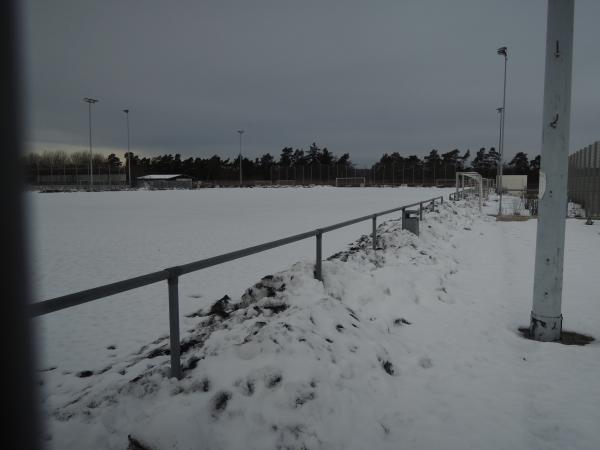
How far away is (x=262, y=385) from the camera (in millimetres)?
2891

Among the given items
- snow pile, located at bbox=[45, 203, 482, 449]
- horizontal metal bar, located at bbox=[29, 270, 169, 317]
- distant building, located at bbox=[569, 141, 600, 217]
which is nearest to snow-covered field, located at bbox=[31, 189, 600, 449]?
snow pile, located at bbox=[45, 203, 482, 449]

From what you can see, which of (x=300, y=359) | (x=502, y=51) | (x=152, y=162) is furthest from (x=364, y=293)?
(x=152, y=162)

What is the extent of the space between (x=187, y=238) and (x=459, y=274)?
23.7ft

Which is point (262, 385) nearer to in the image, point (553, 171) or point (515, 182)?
point (553, 171)

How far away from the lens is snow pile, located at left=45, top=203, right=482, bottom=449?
2.53 meters

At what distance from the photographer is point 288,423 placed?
265 cm

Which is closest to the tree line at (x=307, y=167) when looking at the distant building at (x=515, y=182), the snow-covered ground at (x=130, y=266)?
the distant building at (x=515, y=182)

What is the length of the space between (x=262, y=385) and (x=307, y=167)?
267 ft

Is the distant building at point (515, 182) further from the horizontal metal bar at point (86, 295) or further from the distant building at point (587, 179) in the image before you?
the horizontal metal bar at point (86, 295)

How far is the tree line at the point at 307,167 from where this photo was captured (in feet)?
258

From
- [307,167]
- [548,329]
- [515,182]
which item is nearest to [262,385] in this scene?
[548,329]

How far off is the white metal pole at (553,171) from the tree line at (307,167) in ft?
198

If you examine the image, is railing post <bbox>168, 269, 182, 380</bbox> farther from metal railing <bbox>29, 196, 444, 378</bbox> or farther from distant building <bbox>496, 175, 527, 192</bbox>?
distant building <bbox>496, 175, 527, 192</bbox>

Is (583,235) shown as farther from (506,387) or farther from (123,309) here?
(123,309)
